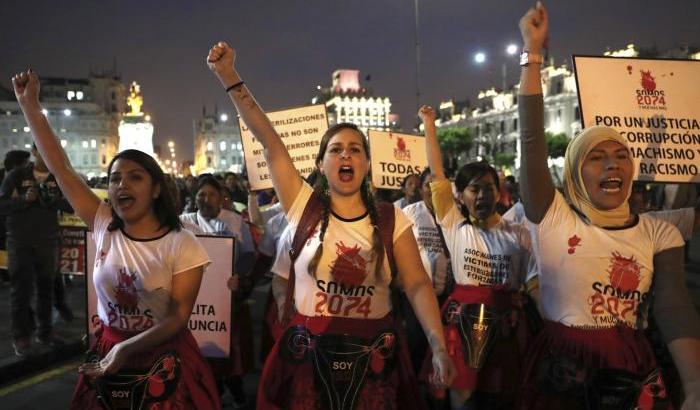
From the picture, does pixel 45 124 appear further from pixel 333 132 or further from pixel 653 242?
pixel 653 242

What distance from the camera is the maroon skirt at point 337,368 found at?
8.41 feet

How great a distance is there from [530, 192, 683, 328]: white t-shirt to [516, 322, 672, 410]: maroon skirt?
0.18 ft

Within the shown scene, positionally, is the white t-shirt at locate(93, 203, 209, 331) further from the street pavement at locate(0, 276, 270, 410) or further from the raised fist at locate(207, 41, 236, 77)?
the street pavement at locate(0, 276, 270, 410)

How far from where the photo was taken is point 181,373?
8.93 ft

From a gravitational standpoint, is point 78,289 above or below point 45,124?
below

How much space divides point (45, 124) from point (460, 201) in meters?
3.12

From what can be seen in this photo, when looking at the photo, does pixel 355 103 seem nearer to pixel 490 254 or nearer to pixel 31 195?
pixel 31 195

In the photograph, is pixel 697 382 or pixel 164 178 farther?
pixel 164 178

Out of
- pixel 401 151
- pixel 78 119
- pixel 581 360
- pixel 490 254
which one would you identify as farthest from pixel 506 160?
pixel 78 119

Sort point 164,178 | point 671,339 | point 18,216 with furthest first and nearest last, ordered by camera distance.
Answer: point 18,216 < point 164,178 < point 671,339

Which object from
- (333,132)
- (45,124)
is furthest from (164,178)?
(333,132)

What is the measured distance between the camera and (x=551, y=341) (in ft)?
8.83

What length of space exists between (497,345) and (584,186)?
65.2 inches

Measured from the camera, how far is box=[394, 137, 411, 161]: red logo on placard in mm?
8578
